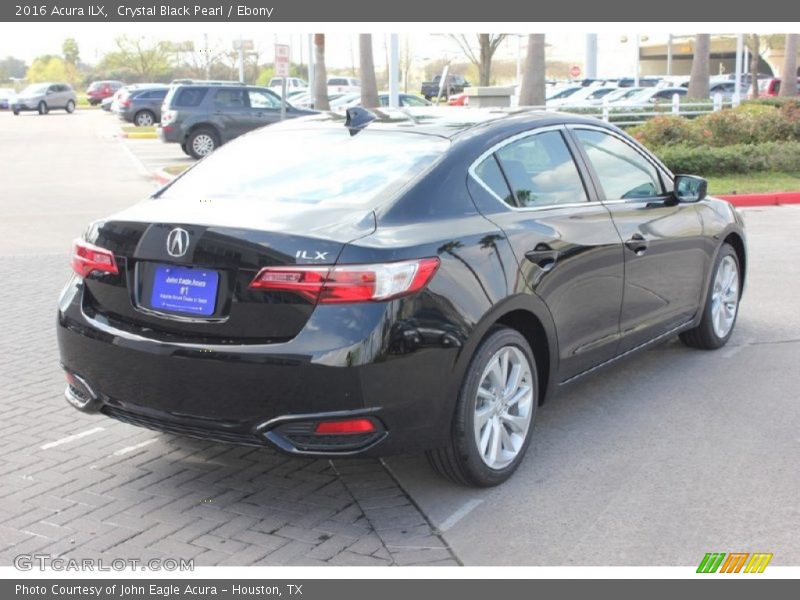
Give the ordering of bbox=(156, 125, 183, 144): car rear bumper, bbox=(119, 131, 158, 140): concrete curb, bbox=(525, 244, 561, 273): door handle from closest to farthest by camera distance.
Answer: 1. bbox=(525, 244, 561, 273): door handle
2. bbox=(156, 125, 183, 144): car rear bumper
3. bbox=(119, 131, 158, 140): concrete curb

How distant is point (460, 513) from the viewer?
4262mm

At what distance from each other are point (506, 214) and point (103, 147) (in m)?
28.5

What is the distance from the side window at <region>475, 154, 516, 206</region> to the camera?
15.4 feet

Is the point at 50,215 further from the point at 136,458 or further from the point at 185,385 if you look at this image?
the point at 185,385

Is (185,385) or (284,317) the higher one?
(284,317)

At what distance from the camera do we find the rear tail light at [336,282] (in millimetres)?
3844

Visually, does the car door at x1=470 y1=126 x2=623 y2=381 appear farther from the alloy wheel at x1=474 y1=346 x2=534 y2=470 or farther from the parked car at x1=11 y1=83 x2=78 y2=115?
the parked car at x1=11 y1=83 x2=78 y2=115

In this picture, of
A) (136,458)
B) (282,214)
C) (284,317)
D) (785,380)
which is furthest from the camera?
(785,380)

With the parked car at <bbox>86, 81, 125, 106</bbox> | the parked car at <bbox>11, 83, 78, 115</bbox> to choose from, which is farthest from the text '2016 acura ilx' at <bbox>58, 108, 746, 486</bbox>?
the parked car at <bbox>86, 81, 125, 106</bbox>

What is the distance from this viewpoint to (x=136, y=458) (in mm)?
4918

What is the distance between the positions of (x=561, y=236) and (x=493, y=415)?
3.36 ft

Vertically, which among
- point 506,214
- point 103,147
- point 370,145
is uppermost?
point 370,145

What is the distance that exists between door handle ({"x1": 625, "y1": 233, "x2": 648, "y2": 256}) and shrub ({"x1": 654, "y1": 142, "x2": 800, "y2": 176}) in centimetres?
1200

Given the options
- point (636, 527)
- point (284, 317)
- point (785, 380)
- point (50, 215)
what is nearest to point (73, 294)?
point (284, 317)
